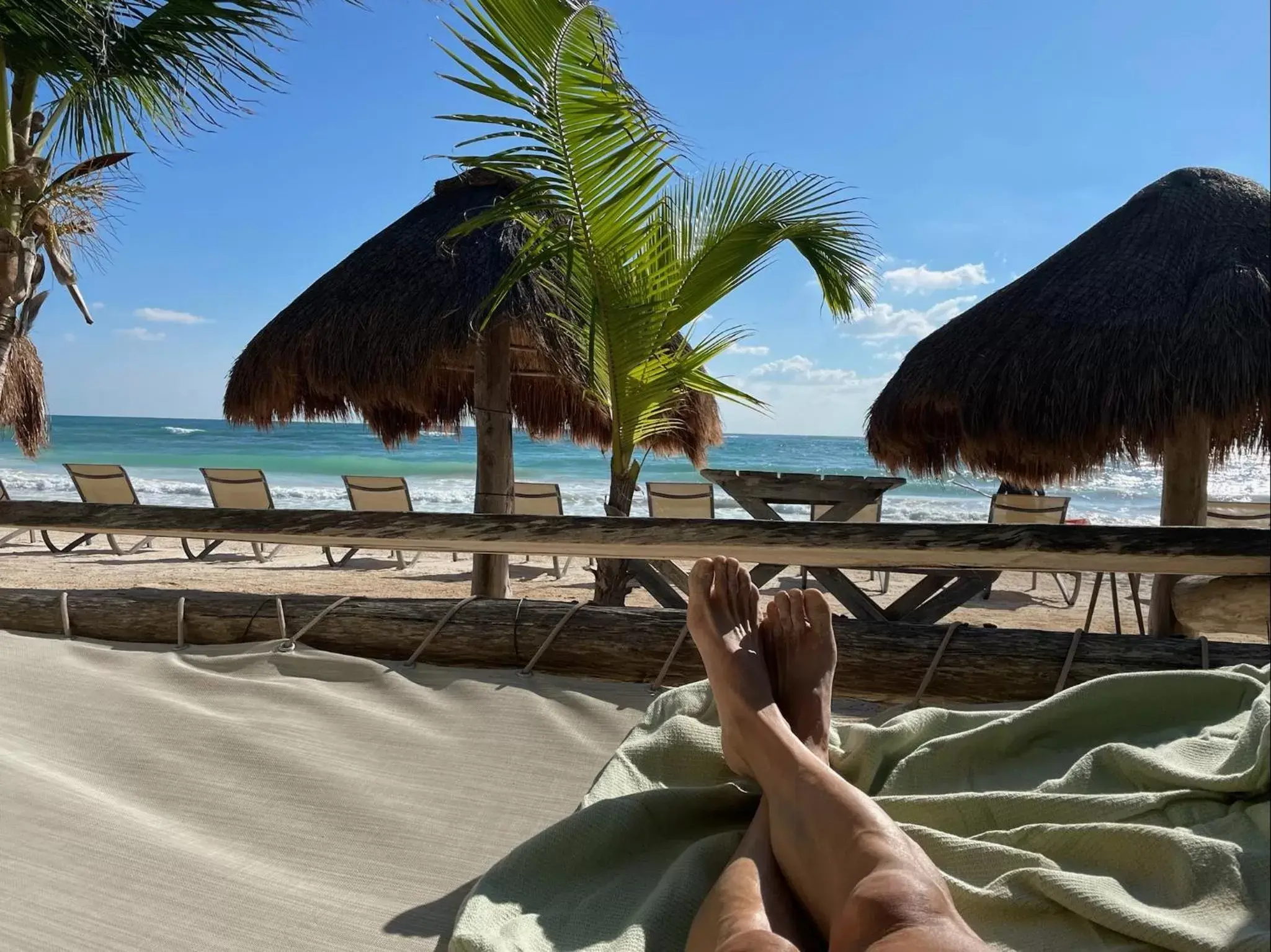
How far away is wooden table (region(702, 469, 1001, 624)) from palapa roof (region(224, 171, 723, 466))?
53cm

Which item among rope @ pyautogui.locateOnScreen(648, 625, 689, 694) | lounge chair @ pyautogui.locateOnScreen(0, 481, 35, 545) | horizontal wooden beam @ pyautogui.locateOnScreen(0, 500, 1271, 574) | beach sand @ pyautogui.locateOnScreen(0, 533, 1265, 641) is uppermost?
horizontal wooden beam @ pyautogui.locateOnScreen(0, 500, 1271, 574)

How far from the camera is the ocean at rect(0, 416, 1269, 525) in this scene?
16.8m

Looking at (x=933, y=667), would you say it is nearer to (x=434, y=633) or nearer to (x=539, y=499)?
(x=434, y=633)

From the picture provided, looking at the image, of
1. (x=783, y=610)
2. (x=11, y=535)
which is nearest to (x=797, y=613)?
(x=783, y=610)

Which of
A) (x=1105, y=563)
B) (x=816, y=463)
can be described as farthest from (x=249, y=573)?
(x=816, y=463)

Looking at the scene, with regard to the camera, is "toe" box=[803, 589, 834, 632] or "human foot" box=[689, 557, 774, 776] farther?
"toe" box=[803, 589, 834, 632]

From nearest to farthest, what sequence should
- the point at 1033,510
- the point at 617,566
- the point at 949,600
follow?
the point at 617,566, the point at 949,600, the point at 1033,510

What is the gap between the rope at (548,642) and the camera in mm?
2002

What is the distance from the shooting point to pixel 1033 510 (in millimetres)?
6418

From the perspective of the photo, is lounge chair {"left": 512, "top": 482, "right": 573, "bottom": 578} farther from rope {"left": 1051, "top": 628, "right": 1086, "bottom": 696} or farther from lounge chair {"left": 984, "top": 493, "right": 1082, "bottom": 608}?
rope {"left": 1051, "top": 628, "right": 1086, "bottom": 696}

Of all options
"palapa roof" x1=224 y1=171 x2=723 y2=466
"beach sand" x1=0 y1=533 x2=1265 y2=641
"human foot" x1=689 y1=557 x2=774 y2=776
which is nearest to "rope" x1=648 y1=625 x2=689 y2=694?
"human foot" x1=689 y1=557 x2=774 y2=776

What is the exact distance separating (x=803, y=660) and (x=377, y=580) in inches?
249

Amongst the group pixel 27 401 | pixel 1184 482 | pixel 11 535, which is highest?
pixel 27 401

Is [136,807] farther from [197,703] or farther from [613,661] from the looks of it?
[613,661]
